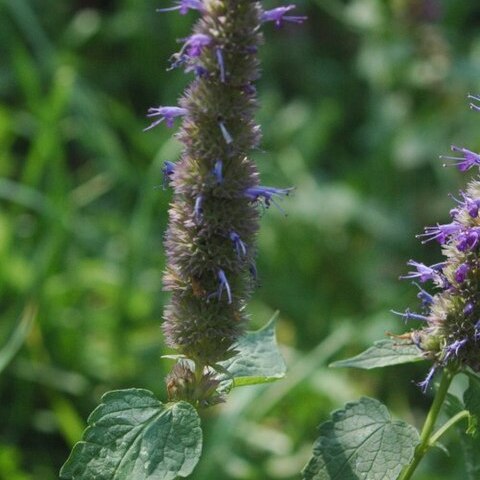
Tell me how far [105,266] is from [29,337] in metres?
0.65

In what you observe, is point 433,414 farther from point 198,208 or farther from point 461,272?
point 198,208

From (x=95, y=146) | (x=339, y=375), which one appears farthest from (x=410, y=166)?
(x=95, y=146)

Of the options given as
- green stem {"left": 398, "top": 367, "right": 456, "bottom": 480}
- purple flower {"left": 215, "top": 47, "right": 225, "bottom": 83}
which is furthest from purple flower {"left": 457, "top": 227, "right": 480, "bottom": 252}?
purple flower {"left": 215, "top": 47, "right": 225, "bottom": 83}

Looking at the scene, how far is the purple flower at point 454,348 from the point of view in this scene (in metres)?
1.81

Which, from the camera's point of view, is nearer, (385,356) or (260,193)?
(260,193)

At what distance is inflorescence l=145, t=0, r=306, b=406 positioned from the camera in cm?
170

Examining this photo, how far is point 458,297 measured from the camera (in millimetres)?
1862

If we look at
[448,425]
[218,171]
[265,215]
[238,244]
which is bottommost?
[265,215]

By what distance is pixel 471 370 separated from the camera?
6.43 feet

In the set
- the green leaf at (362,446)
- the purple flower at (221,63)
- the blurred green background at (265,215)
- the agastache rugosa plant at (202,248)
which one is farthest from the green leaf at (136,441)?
the blurred green background at (265,215)

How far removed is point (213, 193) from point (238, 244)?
0.35ft

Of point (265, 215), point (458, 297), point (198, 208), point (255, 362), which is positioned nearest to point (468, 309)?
point (458, 297)

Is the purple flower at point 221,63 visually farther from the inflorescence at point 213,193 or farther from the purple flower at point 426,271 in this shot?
the purple flower at point 426,271

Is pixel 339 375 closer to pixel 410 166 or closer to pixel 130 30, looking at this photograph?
pixel 410 166
